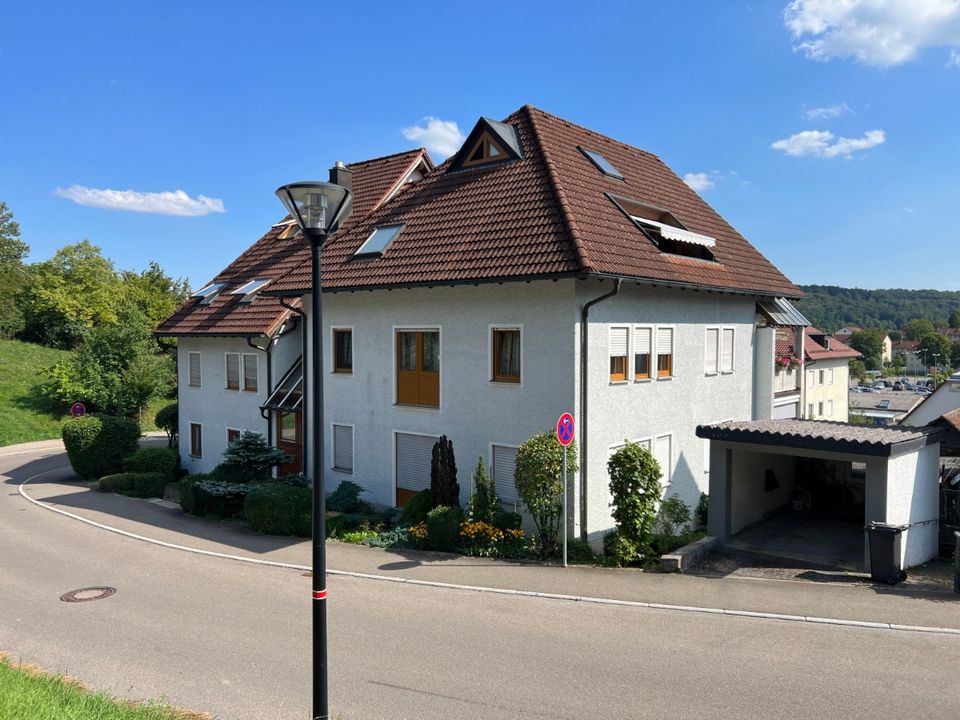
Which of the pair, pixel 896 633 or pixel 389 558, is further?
pixel 389 558

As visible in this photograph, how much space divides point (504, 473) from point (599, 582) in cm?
407

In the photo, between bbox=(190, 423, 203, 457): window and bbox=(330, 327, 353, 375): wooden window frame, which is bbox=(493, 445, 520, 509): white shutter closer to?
bbox=(330, 327, 353, 375): wooden window frame

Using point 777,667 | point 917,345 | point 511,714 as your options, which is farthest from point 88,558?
point 917,345

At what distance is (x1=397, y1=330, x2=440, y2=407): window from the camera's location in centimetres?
1655

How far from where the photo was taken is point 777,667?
26.5ft

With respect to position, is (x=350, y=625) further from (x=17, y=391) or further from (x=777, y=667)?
Answer: (x=17, y=391)

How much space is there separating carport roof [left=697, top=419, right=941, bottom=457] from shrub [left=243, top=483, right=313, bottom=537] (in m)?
8.76

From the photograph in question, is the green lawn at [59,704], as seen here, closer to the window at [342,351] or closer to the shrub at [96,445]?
the window at [342,351]

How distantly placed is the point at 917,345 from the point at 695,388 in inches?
6939

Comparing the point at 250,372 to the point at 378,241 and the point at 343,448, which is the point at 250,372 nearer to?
the point at 343,448

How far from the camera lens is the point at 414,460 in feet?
55.8

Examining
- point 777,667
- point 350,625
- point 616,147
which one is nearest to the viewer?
point 777,667

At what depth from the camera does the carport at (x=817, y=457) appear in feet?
40.0

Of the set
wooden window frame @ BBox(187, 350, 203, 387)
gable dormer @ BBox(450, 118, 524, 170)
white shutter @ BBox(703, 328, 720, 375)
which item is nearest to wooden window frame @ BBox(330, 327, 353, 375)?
gable dormer @ BBox(450, 118, 524, 170)
